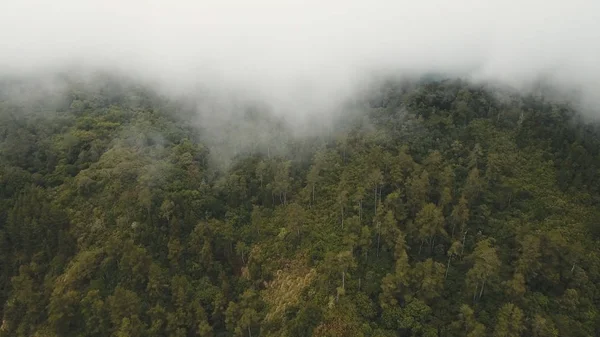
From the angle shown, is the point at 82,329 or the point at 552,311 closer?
the point at 552,311

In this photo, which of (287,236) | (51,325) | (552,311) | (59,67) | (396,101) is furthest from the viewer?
(59,67)

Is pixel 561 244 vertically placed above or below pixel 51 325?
above

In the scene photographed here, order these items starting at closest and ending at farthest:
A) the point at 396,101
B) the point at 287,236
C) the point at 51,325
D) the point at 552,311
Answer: the point at 552,311, the point at 51,325, the point at 287,236, the point at 396,101

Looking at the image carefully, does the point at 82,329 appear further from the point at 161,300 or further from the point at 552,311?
the point at 552,311

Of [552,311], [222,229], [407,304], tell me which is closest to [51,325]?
[222,229]

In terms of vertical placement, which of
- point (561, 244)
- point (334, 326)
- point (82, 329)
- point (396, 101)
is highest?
point (396, 101)

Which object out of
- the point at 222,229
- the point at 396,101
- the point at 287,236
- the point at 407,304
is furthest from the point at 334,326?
the point at 396,101
